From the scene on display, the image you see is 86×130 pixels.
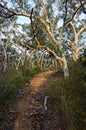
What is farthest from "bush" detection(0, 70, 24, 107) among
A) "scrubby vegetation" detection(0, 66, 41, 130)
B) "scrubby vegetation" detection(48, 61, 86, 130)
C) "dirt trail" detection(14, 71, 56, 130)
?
"scrubby vegetation" detection(48, 61, 86, 130)

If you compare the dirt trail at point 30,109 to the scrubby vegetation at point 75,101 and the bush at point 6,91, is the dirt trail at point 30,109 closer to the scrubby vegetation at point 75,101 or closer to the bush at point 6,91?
the bush at point 6,91

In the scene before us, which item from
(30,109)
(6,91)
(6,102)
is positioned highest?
(6,91)

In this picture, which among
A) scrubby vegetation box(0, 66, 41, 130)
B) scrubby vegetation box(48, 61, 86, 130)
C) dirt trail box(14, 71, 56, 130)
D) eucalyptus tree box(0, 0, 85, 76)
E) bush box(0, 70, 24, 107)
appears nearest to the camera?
scrubby vegetation box(48, 61, 86, 130)

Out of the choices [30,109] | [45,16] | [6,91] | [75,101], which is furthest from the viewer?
[45,16]

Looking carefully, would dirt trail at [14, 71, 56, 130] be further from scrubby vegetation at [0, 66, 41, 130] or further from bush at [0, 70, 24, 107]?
bush at [0, 70, 24, 107]

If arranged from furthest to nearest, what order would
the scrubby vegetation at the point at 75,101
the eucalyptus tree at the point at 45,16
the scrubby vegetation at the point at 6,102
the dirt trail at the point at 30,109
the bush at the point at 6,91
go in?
the eucalyptus tree at the point at 45,16, the bush at the point at 6,91, the scrubby vegetation at the point at 6,102, the dirt trail at the point at 30,109, the scrubby vegetation at the point at 75,101

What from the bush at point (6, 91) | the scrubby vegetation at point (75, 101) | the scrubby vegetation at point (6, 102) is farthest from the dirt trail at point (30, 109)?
the scrubby vegetation at point (75, 101)

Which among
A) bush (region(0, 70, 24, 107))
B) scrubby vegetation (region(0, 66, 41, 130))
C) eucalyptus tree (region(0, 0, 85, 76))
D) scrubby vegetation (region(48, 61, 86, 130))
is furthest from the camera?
eucalyptus tree (region(0, 0, 85, 76))

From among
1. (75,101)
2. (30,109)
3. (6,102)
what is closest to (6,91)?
(6,102)

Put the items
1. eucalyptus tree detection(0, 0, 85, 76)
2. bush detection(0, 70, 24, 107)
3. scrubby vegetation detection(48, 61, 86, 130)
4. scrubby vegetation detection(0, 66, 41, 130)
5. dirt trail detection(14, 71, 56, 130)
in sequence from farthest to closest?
eucalyptus tree detection(0, 0, 85, 76) < bush detection(0, 70, 24, 107) < scrubby vegetation detection(0, 66, 41, 130) < dirt trail detection(14, 71, 56, 130) < scrubby vegetation detection(48, 61, 86, 130)

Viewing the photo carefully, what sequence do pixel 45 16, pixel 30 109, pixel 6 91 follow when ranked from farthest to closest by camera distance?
1. pixel 45 16
2. pixel 6 91
3. pixel 30 109

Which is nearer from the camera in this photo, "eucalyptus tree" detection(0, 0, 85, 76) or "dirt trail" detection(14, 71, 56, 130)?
"dirt trail" detection(14, 71, 56, 130)

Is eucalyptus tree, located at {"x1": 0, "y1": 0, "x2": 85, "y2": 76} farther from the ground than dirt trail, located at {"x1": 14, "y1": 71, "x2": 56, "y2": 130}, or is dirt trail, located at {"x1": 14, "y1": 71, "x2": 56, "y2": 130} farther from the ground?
eucalyptus tree, located at {"x1": 0, "y1": 0, "x2": 85, "y2": 76}

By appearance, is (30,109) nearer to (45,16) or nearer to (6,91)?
(6,91)
